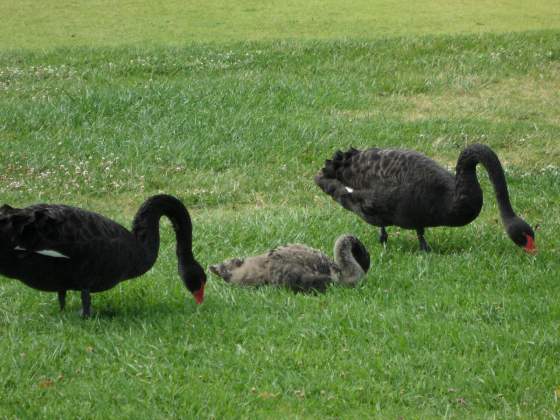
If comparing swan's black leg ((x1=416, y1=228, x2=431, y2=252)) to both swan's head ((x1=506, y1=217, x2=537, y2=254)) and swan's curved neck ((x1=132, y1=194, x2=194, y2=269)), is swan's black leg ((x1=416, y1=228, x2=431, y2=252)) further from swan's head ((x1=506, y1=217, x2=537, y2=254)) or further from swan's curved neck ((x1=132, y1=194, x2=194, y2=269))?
swan's curved neck ((x1=132, y1=194, x2=194, y2=269))

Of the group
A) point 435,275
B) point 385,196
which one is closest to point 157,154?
point 385,196

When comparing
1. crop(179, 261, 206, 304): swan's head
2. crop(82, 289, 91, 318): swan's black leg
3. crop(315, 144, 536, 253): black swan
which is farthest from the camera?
crop(315, 144, 536, 253): black swan

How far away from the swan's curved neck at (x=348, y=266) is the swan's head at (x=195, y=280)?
0.97 m

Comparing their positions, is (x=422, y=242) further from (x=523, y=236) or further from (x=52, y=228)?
(x=52, y=228)

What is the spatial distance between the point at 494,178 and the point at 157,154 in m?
3.70

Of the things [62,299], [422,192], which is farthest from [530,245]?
[62,299]

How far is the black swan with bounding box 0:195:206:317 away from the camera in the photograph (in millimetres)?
5152

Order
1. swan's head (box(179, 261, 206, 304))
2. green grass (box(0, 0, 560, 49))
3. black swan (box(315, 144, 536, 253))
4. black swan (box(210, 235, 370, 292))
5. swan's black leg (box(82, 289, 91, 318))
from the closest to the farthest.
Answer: swan's black leg (box(82, 289, 91, 318))
swan's head (box(179, 261, 206, 304))
black swan (box(210, 235, 370, 292))
black swan (box(315, 144, 536, 253))
green grass (box(0, 0, 560, 49))

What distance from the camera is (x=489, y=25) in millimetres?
13531

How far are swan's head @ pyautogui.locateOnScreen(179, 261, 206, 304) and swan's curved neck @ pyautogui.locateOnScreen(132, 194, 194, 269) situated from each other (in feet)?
0.16

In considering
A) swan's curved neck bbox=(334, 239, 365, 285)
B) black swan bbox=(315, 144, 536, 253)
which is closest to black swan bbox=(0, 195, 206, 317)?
swan's curved neck bbox=(334, 239, 365, 285)

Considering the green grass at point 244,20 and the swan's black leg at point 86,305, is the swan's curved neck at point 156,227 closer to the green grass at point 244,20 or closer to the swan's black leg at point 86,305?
the swan's black leg at point 86,305

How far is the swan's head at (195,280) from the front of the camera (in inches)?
222

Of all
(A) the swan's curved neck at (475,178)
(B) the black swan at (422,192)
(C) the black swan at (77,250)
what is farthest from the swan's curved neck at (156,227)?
(A) the swan's curved neck at (475,178)
